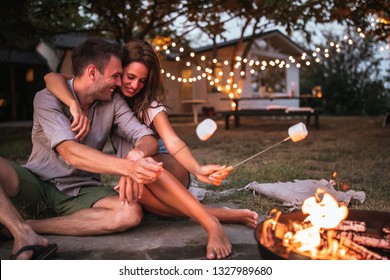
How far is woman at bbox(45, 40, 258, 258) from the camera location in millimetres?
1994

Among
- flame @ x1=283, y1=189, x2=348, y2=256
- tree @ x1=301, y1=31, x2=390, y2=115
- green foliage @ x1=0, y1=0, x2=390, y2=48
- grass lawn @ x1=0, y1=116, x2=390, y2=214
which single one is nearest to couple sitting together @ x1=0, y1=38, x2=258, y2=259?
flame @ x1=283, y1=189, x2=348, y2=256

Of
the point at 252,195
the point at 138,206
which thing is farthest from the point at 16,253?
the point at 252,195

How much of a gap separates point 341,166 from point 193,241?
2.72 meters

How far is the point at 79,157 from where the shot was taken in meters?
1.88

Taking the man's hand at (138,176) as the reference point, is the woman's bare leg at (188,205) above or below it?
below

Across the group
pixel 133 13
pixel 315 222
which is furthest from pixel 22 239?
pixel 133 13

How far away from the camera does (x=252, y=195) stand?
3084 millimetres

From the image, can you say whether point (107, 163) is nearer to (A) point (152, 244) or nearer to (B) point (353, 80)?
(A) point (152, 244)

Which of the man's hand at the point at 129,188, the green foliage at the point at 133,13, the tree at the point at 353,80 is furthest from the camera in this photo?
the tree at the point at 353,80

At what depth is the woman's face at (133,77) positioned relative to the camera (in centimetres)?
228

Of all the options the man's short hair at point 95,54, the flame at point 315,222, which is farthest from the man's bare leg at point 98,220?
the flame at point 315,222

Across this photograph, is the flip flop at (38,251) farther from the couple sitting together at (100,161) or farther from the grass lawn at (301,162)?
the grass lawn at (301,162)

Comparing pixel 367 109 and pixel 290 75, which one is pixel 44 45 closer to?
pixel 290 75

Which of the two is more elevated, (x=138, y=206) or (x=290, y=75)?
(x=290, y=75)
